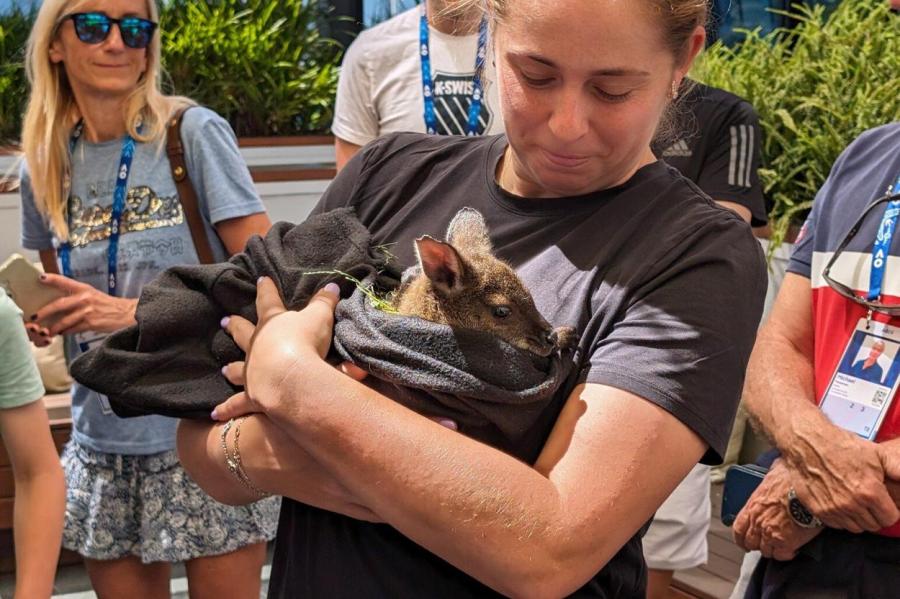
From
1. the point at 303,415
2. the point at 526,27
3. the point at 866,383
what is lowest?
the point at 866,383

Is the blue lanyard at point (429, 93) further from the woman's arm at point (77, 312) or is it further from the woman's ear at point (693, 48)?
the woman's ear at point (693, 48)

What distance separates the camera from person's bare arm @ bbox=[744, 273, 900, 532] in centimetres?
225

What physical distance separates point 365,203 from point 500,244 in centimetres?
30

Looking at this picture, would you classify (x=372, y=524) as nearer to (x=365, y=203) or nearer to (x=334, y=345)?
(x=334, y=345)

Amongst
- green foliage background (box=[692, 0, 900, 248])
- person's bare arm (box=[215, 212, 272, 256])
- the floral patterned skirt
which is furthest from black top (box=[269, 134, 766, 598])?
green foliage background (box=[692, 0, 900, 248])

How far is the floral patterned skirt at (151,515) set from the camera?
2957 mm

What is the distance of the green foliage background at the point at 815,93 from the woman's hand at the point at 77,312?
3.31m

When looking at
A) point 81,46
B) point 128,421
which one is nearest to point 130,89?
point 81,46

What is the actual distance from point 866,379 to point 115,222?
2.09 metres

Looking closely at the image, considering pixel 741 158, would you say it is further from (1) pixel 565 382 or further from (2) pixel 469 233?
(1) pixel 565 382

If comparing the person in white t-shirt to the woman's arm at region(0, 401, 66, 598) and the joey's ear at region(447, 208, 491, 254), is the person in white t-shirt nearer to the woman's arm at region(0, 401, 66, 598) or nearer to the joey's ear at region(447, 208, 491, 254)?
the woman's arm at region(0, 401, 66, 598)

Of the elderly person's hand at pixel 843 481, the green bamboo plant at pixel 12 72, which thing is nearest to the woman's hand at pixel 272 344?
the elderly person's hand at pixel 843 481

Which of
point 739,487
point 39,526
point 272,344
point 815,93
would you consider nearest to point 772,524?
point 739,487

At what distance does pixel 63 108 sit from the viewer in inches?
133
